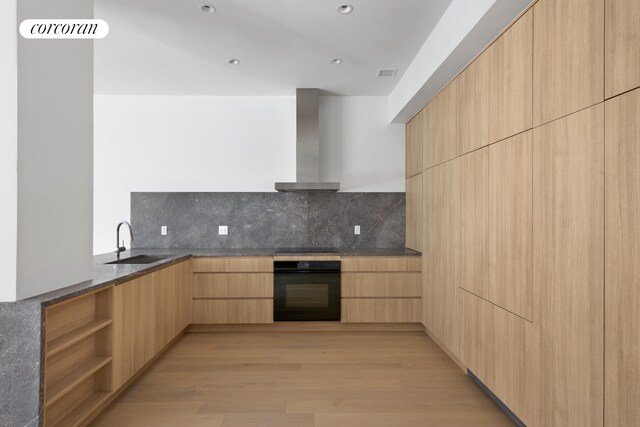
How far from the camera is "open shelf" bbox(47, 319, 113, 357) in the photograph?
1.75 meters

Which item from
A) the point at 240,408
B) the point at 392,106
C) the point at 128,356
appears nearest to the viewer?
the point at 240,408

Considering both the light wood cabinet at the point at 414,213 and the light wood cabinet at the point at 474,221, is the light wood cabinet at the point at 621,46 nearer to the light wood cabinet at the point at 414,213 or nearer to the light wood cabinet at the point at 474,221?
the light wood cabinet at the point at 474,221

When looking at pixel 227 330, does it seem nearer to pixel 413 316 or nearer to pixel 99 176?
pixel 413 316

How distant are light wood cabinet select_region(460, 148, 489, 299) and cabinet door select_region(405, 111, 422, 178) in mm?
1092

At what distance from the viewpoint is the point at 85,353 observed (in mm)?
2121

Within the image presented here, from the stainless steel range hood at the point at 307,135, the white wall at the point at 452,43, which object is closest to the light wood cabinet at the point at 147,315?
the stainless steel range hood at the point at 307,135

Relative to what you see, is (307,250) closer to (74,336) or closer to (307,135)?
(307,135)

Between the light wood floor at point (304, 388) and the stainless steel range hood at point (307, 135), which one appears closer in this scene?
the light wood floor at point (304, 388)

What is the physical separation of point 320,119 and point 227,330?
265 centimetres

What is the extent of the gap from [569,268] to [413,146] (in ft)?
8.61

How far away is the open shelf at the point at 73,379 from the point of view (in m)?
1.75

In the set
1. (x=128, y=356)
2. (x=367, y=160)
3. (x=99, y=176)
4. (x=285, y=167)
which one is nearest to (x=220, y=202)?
(x=285, y=167)

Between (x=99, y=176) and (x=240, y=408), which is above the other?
(x=99, y=176)

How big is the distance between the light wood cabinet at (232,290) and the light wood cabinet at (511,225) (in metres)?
2.14
